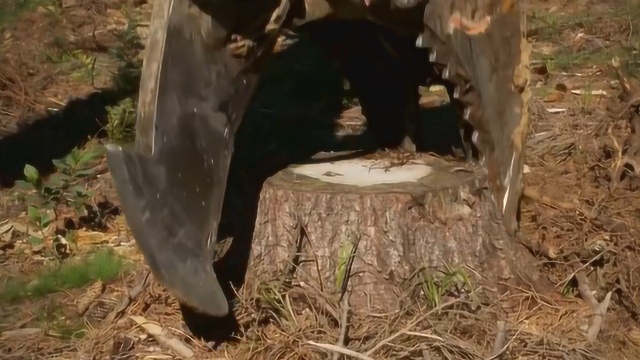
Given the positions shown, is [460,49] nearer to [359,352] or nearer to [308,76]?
[359,352]

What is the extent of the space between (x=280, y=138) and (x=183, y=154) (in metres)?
2.37

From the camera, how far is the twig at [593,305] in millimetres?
3943

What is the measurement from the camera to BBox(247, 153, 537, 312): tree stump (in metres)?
3.97

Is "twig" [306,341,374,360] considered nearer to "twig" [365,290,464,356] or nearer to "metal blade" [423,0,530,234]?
"twig" [365,290,464,356]

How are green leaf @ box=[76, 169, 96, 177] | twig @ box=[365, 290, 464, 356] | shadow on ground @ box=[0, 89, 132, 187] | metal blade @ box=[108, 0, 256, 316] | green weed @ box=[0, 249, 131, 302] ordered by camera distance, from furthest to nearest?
shadow on ground @ box=[0, 89, 132, 187] → green leaf @ box=[76, 169, 96, 177] → green weed @ box=[0, 249, 131, 302] → twig @ box=[365, 290, 464, 356] → metal blade @ box=[108, 0, 256, 316]

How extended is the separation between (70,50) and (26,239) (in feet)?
8.95

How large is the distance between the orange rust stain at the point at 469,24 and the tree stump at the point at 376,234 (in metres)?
0.54

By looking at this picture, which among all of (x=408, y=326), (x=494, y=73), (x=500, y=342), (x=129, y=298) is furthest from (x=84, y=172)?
(x=500, y=342)

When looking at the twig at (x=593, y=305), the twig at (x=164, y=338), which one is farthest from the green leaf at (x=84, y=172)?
the twig at (x=593, y=305)

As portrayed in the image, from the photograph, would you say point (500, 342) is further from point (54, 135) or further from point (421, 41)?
point (54, 135)

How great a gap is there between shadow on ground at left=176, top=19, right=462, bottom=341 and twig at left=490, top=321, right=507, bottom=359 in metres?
0.89

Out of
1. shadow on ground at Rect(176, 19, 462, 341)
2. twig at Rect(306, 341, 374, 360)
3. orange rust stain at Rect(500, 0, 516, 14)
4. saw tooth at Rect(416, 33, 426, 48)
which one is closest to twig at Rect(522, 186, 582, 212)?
shadow on ground at Rect(176, 19, 462, 341)

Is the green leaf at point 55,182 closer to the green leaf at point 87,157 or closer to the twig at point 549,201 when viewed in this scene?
the green leaf at point 87,157

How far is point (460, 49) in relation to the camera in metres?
4.14
